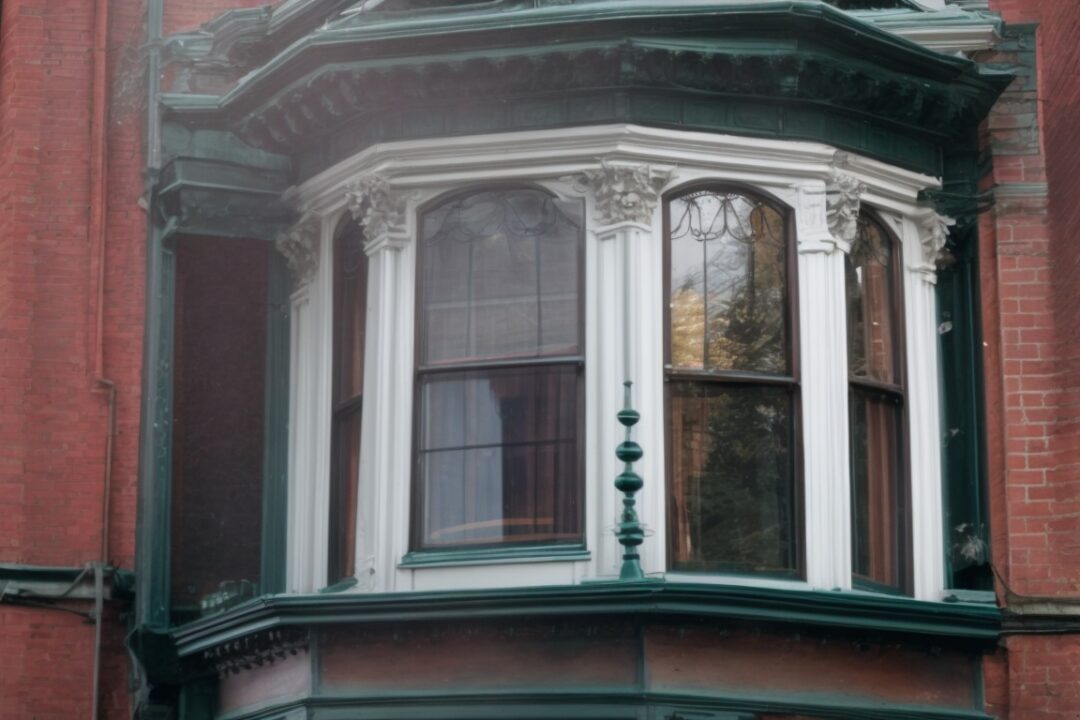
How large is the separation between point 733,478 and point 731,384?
1.97 feet

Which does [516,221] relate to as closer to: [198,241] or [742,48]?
[742,48]

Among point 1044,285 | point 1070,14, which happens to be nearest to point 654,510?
point 1044,285

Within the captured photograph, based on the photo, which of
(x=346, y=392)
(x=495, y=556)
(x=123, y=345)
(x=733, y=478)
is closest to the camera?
(x=495, y=556)

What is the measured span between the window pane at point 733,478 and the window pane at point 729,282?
0.80 feet

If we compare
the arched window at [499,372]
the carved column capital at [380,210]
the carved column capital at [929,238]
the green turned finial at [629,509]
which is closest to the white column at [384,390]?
the carved column capital at [380,210]

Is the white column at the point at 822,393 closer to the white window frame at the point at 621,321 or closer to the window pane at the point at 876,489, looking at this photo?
the white window frame at the point at 621,321

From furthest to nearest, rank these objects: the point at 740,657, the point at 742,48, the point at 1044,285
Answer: the point at 1044,285, the point at 742,48, the point at 740,657

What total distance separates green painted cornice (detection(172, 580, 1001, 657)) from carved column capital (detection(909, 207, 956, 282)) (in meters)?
2.48

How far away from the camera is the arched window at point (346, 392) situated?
1593 centimetres

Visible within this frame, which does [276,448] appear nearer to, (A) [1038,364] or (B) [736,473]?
(B) [736,473]

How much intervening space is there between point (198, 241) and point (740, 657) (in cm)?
550

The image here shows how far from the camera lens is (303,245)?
16656 mm

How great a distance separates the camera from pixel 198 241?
17469 millimetres

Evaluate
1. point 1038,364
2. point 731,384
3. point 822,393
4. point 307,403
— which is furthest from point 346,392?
point 1038,364
